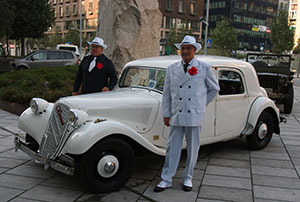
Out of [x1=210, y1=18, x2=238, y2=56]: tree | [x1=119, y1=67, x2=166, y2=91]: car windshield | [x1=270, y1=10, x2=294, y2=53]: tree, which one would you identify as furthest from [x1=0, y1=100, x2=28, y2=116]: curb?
[x1=210, y1=18, x2=238, y2=56]: tree

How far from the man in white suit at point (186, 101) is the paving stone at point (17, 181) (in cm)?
159

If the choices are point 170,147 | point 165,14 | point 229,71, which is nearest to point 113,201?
point 170,147

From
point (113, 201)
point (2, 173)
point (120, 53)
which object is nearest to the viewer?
point (113, 201)

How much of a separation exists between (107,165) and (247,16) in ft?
276

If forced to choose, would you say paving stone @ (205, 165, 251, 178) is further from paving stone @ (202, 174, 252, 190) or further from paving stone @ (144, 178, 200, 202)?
paving stone @ (144, 178, 200, 202)

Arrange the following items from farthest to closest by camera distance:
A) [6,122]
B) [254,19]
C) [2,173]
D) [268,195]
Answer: [254,19] < [6,122] < [2,173] < [268,195]

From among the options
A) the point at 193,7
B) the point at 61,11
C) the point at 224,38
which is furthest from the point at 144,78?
the point at 61,11

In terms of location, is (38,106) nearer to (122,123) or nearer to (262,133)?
(122,123)

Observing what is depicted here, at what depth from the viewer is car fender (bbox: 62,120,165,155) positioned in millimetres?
3715

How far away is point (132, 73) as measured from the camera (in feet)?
17.4

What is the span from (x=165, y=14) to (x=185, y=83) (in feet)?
201

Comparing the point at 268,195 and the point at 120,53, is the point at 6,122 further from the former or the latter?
the point at 268,195

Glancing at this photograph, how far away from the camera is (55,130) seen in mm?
4195

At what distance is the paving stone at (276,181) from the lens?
4.36 m
